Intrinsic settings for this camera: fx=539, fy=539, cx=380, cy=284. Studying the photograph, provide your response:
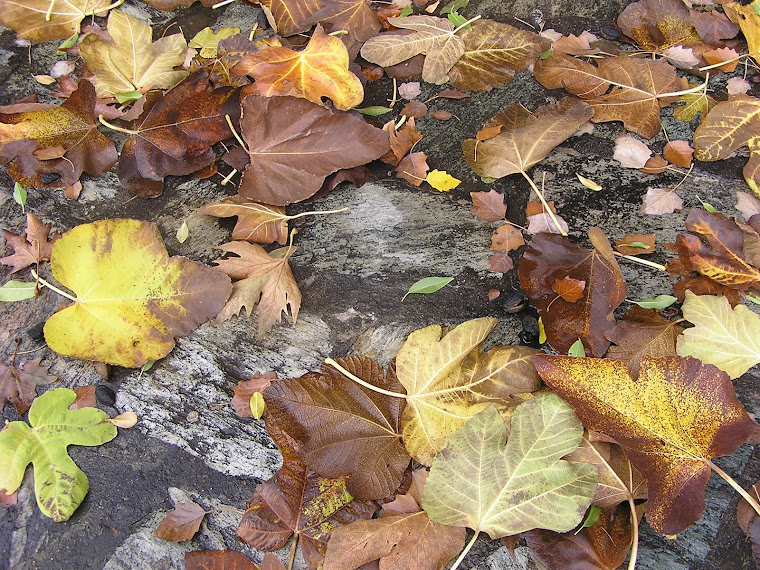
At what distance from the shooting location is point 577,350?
1.20 metres

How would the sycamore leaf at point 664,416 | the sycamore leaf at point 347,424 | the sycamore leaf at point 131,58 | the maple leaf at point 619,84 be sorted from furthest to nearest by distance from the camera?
the sycamore leaf at point 131,58, the maple leaf at point 619,84, the sycamore leaf at point 347,424, the sycamore leaf at point 664,416

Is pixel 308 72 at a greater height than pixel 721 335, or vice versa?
pixel 308 72

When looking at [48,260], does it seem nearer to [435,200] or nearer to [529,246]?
[435,200]

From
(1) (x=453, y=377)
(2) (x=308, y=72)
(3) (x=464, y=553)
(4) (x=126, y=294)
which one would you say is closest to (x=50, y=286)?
(4) (x=126, y=294)

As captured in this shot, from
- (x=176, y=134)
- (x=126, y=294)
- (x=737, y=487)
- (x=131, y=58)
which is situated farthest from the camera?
(x=131, y=58)

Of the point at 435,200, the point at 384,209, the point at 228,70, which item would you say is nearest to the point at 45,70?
the point at 228,70

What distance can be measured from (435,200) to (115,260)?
81 centimetres

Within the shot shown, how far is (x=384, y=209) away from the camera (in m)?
1.43

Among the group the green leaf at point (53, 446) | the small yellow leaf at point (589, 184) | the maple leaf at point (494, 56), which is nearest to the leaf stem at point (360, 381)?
the green leaf at point (53, 446)

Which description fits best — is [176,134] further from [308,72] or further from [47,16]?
[47,16]

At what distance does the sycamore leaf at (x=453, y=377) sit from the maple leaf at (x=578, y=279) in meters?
0.10

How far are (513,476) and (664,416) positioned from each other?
33cm

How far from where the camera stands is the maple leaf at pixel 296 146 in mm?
1403

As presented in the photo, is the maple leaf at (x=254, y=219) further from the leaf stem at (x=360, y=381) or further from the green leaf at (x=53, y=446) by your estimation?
the green leaf at (x=53, y=446)
